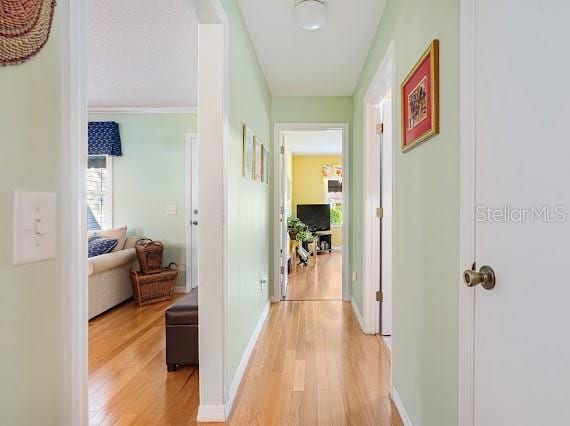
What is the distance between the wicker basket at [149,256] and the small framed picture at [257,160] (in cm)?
178

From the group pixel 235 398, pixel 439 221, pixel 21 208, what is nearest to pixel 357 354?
pixel 235 398

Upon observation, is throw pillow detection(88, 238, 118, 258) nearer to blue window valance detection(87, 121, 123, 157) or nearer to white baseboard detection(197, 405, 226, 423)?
blue window valance detection(87, 121, 123, 157)

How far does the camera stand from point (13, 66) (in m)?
0.51

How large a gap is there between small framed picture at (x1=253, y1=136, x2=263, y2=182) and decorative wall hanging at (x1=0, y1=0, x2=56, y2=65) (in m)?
2.32

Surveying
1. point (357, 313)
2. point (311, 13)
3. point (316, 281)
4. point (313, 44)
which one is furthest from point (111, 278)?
point (311, 13)

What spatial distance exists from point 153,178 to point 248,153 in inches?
99.6

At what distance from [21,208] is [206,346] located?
148 centimetres

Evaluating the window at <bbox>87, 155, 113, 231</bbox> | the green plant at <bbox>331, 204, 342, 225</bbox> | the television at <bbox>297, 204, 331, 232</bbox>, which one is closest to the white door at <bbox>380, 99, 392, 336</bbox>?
the window at <bbox>87, 155, 113, 231</bbox>

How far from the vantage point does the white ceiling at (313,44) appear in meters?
2.35

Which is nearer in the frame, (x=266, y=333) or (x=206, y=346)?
(x=206, y=346)

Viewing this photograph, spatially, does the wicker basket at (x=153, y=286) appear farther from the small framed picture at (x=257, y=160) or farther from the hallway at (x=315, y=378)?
the small framed picture at (x=257, y=160)

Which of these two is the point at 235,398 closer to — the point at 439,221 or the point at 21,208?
the point at 439,221

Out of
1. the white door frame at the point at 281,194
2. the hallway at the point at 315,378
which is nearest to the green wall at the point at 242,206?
the hallway at the point at 315,378

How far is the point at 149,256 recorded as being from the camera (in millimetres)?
4109
